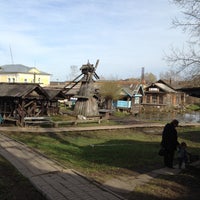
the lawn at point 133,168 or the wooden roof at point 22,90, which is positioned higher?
the wooden roof at point 22,90

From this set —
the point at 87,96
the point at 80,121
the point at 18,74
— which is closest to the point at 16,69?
the point at 18,74

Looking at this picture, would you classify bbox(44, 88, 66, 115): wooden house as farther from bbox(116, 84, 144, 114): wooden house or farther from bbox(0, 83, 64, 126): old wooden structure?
bbox(116, 84, 144, 114): wooden house

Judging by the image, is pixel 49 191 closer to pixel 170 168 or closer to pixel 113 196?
pixel 113 196

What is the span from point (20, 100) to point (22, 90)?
0.81 meters

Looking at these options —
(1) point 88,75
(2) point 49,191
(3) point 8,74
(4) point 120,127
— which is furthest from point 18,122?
(3) point 8,74

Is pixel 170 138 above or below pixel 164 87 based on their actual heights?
below

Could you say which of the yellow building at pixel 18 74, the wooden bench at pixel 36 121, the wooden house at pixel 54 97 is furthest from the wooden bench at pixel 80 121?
the yellow building at pixel 18 74

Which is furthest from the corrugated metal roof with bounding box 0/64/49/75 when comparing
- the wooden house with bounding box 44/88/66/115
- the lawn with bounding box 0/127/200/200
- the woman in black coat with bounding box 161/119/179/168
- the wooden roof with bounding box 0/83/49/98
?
the woman in black coat with bounding box 161/119/179/168

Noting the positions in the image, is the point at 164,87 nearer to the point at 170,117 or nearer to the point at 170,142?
the point at 170,117

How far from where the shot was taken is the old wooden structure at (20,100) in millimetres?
27125

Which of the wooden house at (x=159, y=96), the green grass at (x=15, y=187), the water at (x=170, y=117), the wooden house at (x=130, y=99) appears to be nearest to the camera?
the green grass at (x=15, y=187)

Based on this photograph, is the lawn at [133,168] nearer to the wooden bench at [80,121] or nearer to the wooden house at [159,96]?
the wooden bench at [80,121]

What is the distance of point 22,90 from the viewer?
27.6m

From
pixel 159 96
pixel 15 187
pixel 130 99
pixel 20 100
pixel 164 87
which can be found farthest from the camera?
pixel 164 87
